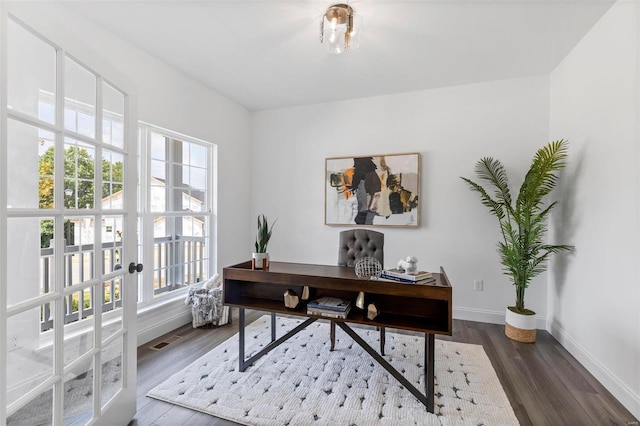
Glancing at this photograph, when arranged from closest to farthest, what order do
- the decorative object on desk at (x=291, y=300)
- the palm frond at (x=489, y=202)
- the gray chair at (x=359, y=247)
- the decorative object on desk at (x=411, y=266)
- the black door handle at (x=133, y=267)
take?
the black door handle at (x=133, y=267) < the decorative object on desk at (x=411, y=266) < the decorative object on desk at (x=291, y=300) < the gray chair at (x=359, y=247) < the palm frond at (x=489, y=202)

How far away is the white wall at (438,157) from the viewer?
3.23 m

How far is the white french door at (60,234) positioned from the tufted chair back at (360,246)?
1697mm

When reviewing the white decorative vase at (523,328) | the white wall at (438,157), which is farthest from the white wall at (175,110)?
the white decorative vase at (523,328)

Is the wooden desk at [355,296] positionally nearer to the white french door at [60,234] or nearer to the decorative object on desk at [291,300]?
the decorative object on desk at [291,300]

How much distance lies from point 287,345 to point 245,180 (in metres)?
2.47

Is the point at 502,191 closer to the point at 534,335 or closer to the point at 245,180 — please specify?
the point at 534,335

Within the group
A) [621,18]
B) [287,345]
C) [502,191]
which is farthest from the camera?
[502,191]

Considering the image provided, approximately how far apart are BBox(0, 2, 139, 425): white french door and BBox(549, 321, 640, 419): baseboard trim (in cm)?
308

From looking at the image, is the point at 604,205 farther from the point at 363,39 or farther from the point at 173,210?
the point at 173,210

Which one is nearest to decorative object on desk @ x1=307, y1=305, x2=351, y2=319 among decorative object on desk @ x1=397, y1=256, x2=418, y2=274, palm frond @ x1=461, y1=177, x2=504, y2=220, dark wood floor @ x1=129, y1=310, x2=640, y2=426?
decorative object on desk @ x1=397, y1=256, x2=418, y2=274

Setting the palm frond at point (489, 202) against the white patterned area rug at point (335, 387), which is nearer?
the white patterned area rug at point (335, 387)

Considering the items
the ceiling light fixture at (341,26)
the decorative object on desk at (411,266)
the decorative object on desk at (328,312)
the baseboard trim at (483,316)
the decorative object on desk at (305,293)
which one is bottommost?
the baseboard trim at (483,316)

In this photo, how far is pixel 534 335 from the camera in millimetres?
2816

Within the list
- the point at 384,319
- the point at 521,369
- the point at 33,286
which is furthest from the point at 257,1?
the point at 521,369
